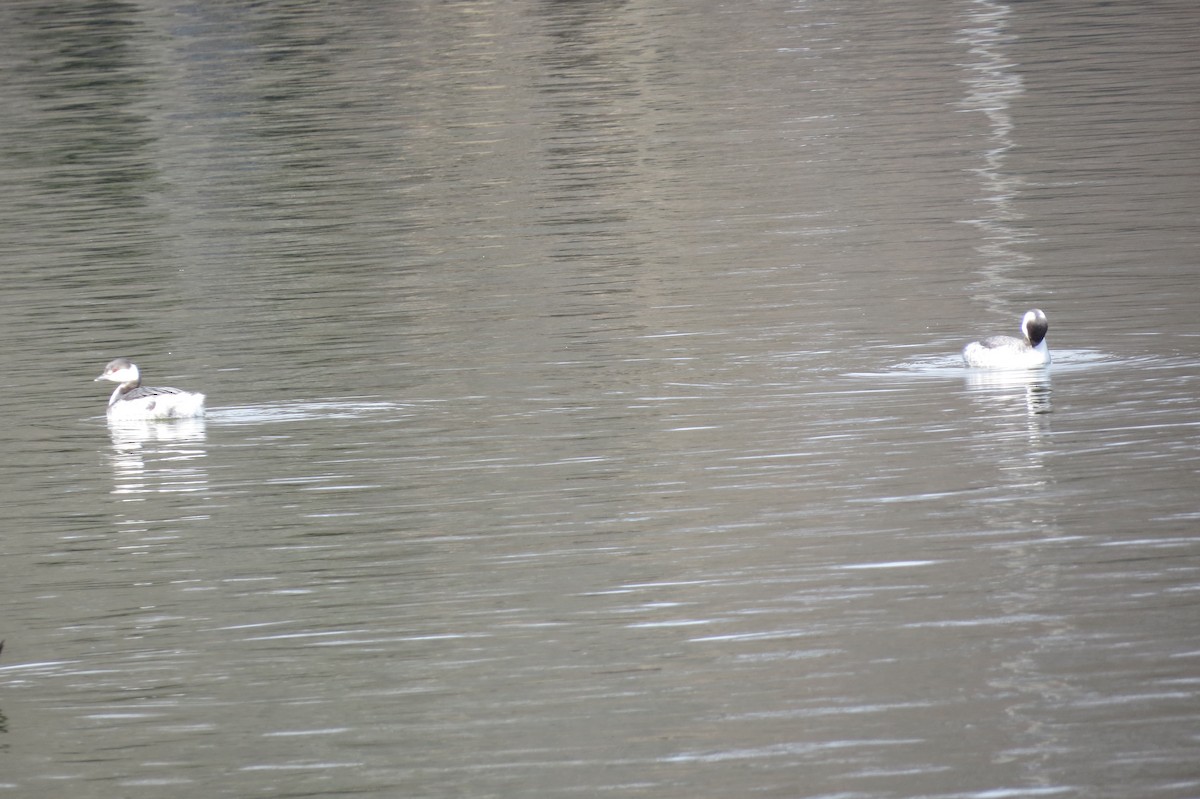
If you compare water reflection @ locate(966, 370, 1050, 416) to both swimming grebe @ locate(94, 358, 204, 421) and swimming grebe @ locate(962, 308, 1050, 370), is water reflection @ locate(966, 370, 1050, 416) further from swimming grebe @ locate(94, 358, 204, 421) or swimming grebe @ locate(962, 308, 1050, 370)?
swimming grebe @ locate(94, 358, 204, 421)

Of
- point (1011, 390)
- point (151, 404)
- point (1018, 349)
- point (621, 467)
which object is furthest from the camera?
point (151, 404)

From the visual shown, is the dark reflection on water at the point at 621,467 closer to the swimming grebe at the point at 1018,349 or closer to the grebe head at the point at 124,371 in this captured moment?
the swimming grebe at the point at 1018,349

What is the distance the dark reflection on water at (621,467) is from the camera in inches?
452

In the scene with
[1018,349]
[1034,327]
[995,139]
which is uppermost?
[1034,327]

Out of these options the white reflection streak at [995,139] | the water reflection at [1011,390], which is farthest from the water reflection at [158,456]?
the white reflection streak at [995,139]

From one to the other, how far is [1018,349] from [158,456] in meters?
7.54

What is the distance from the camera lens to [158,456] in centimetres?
1931

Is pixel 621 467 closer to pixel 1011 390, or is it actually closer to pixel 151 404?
pixel 1011 390

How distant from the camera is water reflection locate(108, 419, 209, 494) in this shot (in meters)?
18.1

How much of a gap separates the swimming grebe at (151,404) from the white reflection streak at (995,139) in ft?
27.6

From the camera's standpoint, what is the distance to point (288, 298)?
27078 millimetres

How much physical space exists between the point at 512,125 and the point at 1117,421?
2724cm

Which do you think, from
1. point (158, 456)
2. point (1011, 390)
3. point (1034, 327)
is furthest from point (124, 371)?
point (1034, 327)

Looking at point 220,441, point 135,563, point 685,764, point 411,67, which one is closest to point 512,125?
point 411,67
